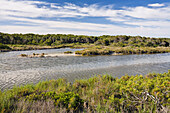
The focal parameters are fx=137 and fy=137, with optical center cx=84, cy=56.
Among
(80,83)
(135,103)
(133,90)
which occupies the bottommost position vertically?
(80,83)

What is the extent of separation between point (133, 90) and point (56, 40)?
4866 inches

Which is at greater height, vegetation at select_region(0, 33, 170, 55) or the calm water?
vegetation at select_region(0, 33, 170, 55)

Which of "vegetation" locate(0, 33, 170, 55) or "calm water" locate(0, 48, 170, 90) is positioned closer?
"calm water" locate(0, 48, 170, 90)

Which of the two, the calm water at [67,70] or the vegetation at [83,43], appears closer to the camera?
the calm water at [67,70]

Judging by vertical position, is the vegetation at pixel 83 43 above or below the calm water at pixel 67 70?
above

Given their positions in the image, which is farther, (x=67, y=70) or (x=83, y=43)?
(x=83, y=43)

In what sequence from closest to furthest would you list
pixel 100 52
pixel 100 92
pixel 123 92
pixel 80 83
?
1. pixel 123 92
2. pixel 100 92
3. pixel 80 83
4. pixel 100 52

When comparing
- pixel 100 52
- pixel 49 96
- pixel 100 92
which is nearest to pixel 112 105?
pixel 100 92

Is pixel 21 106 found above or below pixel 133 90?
below

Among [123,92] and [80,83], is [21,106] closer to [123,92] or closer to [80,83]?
[123,92]

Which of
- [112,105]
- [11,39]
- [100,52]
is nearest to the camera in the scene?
[112,105]

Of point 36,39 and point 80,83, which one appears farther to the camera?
point 36,39

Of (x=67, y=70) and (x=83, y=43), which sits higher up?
(x=83, y=43)

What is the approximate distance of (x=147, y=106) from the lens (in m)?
6.94
